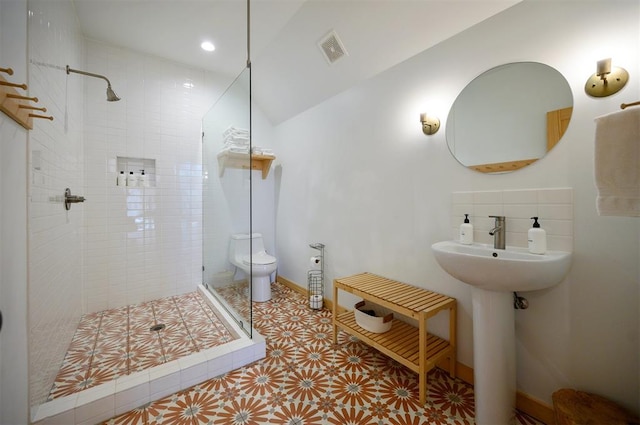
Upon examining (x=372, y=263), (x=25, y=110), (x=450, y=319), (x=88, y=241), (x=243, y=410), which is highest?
(x=25, y=110)

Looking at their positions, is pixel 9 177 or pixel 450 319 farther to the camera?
pixel 450 319

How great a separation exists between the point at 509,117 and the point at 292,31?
1.90 m

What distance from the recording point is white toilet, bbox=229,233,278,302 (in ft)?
7.95

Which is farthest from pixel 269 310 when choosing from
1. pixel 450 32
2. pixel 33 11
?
pixel 450 32

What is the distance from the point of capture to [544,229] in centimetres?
132

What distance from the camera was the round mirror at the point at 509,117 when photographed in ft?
4.28

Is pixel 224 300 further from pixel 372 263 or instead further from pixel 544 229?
pixel 544 229

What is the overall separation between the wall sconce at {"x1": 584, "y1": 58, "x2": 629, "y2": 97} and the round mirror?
0.26 ft

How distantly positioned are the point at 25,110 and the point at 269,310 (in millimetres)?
2258

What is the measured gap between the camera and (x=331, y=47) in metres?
2.21

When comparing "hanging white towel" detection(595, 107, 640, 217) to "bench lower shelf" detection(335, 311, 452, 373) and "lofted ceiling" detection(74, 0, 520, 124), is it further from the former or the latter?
"bench lower shelf" detection(335, 311, 452, 373)

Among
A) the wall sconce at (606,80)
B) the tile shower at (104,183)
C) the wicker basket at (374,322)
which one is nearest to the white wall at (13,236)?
the tile shower at (104,183)

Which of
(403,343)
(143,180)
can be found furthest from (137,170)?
(403,343)

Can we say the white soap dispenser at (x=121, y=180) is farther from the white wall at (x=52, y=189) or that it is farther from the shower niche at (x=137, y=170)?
the white wall at (x=52, y=189)
